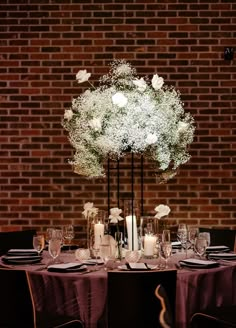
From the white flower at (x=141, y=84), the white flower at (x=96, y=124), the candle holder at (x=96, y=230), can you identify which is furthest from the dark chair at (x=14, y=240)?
the white flower at (x=141, y=84)

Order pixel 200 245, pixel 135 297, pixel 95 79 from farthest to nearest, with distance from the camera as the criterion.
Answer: pixel 95 79, pixel 200 245, pixel 135 297

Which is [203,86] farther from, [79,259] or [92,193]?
[79,259]

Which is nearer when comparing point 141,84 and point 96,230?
point 141,84

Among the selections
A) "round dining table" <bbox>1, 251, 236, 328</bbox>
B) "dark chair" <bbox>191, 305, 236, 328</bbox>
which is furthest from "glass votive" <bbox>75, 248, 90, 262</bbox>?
"dark chair" <bbox>191, 305, 236, 328</bbox>

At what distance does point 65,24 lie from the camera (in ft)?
17.0

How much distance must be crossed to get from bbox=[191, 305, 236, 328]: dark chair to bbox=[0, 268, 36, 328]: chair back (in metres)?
0.88

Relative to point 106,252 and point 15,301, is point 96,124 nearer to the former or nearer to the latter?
point 106,252

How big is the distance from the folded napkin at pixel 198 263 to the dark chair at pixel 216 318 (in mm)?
242

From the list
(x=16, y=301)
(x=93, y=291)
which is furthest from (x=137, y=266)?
(x=16, y=301)

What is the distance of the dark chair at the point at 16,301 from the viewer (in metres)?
3.02

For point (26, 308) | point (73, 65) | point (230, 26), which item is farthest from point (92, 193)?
point (26, 308)

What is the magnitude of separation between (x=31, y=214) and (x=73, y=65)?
4.19ft

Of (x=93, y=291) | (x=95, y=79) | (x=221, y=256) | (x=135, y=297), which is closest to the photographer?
(x=135, y=297)

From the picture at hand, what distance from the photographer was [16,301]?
3076 millimetres
